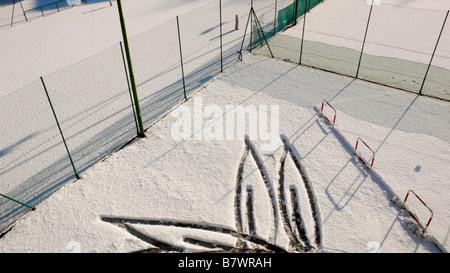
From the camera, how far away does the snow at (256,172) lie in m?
9.20

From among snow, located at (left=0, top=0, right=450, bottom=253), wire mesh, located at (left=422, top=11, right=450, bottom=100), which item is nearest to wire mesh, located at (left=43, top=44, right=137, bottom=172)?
snow, located at (left=0, top=0, right=450, bottom=253)

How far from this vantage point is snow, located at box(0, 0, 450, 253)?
9203mm

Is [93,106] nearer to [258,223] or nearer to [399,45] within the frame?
[258,223]

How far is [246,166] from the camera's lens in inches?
444

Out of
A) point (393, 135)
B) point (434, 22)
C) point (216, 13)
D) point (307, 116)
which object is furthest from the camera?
point (216, 13)

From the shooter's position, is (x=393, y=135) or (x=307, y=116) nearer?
(x=393, y=135)

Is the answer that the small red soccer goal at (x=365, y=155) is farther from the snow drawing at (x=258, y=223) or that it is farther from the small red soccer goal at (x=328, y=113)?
the snow drawing at (x=258, y=223)

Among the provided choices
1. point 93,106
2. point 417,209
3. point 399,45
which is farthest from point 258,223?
point 399,45

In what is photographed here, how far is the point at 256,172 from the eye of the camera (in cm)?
1109

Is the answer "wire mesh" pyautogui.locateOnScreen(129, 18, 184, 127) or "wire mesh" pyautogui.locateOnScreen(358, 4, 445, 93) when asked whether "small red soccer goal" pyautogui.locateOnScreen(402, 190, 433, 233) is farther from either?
"wire mesh" pyautogui.locateOnScreen(129, 18, 184, 127)

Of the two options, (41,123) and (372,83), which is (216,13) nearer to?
(372,83)

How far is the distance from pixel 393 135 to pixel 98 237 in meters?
9.82
